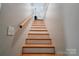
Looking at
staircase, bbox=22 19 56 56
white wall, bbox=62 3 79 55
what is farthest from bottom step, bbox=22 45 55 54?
white wall, bbox=62 3 79 55

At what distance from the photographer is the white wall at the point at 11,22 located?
146 centimetres

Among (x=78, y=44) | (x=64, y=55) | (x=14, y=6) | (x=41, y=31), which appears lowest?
(x=64, y=55)

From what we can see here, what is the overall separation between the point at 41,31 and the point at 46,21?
12cm

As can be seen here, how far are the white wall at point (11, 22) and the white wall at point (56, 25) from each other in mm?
229

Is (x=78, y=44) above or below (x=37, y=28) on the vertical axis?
below

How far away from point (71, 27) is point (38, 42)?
39cm

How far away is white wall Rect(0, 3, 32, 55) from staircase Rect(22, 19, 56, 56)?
77mm

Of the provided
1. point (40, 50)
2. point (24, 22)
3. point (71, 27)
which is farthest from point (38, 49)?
point (71, 27)

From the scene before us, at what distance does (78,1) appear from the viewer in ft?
4.98

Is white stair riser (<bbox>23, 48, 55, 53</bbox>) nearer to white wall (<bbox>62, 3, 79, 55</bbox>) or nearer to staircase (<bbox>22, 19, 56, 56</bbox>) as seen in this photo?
staircase (<bbox>22, 19, 56, 56</bbox>)

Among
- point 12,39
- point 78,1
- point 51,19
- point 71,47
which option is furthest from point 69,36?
point 12,39

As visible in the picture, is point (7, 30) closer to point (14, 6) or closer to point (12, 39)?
point (12, 39)

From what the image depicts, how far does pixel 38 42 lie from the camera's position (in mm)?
1438

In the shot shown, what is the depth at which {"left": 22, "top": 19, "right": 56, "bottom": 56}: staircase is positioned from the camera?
56.6 inches
